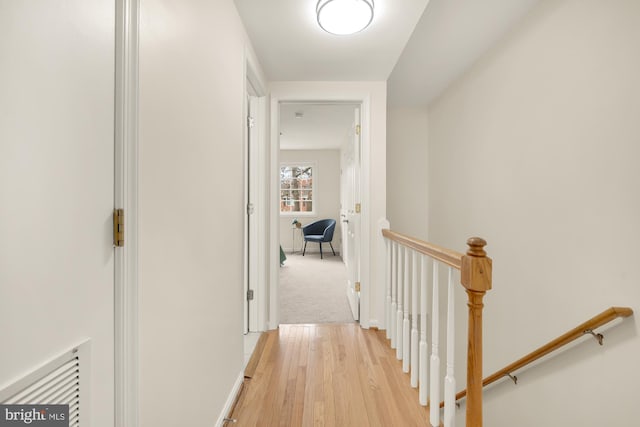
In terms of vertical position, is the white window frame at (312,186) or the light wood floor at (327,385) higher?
the white window frame at (312,186)

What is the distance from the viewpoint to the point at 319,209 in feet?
22.5

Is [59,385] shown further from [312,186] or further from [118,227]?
[312,186]

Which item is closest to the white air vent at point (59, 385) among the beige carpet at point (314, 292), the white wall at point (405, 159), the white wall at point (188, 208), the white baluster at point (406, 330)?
the white wall at point (188, 208)

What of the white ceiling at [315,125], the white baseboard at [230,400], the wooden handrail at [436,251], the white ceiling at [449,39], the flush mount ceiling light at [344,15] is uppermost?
the white ceiling at [449,39]

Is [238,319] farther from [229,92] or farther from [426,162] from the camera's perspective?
[426,162]

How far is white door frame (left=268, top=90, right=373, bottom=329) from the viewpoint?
265 centimetres

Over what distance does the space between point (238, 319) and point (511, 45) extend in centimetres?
270

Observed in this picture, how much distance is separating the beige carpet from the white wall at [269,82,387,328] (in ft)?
1.32

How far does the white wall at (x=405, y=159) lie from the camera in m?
3.84

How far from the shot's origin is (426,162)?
3.86 metres

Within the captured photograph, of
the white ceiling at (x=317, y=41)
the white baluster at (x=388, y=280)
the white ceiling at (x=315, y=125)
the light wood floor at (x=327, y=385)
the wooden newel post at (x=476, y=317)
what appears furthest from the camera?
the white ceiling at (x=315, y=125)

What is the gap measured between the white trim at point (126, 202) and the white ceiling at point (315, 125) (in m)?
2.64

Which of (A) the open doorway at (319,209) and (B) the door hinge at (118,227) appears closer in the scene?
(B) the door hinge at (118,227)

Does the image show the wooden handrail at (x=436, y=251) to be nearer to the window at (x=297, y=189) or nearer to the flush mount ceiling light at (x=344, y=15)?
the flush mount ceiling light at (x=344, y=15)
